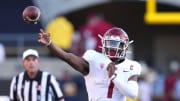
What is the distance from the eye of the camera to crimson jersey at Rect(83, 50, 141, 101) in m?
6.50

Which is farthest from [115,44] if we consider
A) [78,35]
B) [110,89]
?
[78,35]

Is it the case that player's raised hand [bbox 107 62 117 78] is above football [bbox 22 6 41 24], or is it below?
below

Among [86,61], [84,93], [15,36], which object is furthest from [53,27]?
[86,61]

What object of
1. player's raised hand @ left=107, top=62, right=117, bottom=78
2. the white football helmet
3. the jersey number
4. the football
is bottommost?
the jersey number

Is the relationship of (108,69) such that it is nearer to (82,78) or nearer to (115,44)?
(115,44)

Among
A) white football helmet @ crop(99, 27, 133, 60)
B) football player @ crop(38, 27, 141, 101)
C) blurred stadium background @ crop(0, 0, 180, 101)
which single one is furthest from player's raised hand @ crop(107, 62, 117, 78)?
blurred stadium background @ crop(0, 0, 180, 101)

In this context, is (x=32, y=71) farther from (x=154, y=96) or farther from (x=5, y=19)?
(x=5, y=19)

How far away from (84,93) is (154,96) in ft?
5.57

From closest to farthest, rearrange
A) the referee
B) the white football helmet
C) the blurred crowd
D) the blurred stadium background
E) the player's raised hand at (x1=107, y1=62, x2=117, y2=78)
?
the player's raised hand at (x1=107, y1=62, x2=117, y2=78) → the white football helmet → the referee → the blurred crowd → the blurred stadium background

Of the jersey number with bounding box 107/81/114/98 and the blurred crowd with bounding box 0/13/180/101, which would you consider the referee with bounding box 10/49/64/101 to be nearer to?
the jersey number with bounding box 107/81/114/98

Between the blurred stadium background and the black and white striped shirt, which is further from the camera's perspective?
the blurred stadium background

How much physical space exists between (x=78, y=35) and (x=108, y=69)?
8250 mm

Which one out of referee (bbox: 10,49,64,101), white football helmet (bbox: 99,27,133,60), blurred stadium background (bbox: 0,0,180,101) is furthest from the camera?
blurred stadium background (bbox: 0,0,180,101)

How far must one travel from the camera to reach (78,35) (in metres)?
14.6
